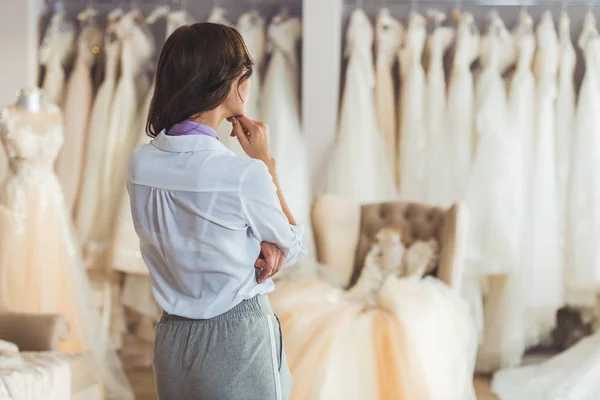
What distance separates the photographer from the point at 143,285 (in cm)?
408

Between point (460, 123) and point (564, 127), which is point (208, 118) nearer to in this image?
point (460, 123)

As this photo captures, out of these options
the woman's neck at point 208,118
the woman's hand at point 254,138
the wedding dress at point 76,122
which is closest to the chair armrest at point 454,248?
the wedding dress at point 76,122

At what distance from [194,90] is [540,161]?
2.93 meters

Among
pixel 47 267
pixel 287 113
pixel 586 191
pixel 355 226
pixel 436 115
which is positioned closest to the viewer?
pixel 47 267

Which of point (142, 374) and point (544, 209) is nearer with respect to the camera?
point (544, 209)

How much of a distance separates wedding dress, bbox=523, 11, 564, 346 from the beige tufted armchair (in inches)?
24.1

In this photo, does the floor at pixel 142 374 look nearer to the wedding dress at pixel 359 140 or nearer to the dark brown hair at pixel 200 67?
the wedding dress at pixel 359 140

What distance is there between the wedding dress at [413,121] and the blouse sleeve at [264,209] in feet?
8.96

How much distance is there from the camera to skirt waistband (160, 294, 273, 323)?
1232mm

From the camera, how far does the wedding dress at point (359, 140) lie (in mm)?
3906

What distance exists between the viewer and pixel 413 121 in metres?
3.94

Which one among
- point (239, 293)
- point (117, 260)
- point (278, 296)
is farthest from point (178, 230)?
point (117, 260)

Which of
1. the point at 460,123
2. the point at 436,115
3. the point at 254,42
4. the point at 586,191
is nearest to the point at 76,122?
the point at 254,42

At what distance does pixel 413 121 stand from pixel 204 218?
2.86 metres
